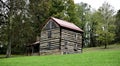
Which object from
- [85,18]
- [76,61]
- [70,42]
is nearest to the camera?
[76,61]

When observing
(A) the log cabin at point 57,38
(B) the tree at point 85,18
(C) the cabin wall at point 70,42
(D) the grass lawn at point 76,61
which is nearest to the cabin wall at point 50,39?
(A) the log cabin at point 57,38

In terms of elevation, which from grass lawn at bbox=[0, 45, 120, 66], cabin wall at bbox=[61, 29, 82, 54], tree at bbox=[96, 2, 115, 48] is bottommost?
grass lawn at bbox=[0, 45, 120, 66]

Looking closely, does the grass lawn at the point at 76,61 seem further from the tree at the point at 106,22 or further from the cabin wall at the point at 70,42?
the tree at the point at 106,22

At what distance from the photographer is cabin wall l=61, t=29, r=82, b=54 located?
43.3 meters

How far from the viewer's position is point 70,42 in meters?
45.2

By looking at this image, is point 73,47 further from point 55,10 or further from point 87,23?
point 87,23

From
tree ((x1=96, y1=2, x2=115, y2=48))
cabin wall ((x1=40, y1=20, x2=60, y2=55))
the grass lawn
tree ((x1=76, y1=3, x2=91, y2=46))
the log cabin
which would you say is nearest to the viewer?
the grass lawn

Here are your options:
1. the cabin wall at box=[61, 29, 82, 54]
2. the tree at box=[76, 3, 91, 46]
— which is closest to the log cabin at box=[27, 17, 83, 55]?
the cabin wall at box=[61, 29, 82, 54]

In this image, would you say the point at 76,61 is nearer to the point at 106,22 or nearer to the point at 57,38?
the point at 57,38

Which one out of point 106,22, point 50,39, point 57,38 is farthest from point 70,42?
point 106,22

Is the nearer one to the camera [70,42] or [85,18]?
[70,42]

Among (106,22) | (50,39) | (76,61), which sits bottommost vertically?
(76,61)

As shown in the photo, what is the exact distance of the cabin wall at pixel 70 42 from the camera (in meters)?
43.3

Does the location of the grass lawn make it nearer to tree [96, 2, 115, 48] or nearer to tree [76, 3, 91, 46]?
tree [96, 2, 115, 48]
